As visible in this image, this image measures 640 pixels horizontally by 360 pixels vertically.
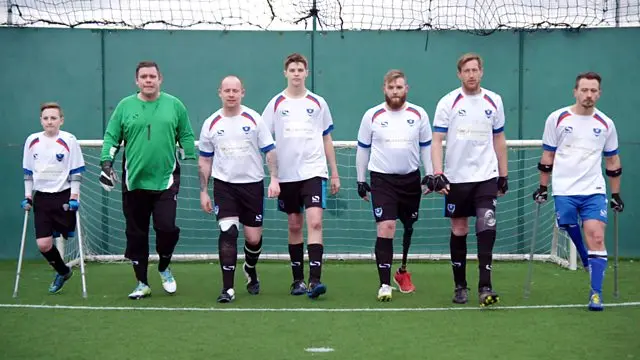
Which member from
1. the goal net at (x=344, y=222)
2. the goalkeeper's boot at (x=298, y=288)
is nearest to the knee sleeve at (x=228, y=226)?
the goalkeeper's boot at (x=298, y=288)

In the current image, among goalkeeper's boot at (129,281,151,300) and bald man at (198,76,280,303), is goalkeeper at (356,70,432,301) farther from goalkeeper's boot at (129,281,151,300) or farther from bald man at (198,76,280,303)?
goalkeeper's boot at (129,281,151,300)

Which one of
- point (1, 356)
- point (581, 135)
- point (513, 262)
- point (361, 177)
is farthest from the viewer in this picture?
point (513, 262)

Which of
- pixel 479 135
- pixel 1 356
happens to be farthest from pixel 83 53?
pixel 1 356

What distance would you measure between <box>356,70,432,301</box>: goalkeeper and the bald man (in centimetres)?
85

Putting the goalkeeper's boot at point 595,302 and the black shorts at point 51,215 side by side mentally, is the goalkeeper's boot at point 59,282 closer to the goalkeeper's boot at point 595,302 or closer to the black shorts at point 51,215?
the black shorts at point 51,215

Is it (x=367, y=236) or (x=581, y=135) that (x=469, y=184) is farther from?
(x=367, y=236)

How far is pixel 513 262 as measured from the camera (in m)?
12.4

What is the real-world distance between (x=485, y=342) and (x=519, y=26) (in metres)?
6.91

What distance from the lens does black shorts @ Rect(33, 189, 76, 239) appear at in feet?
33.0

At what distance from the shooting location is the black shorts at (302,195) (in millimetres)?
9195

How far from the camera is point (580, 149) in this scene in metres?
8.56

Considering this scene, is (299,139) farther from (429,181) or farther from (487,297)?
(487,297)

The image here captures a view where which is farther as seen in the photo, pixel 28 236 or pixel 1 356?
pixel 28 236

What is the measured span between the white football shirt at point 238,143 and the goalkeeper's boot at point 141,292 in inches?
45.6
